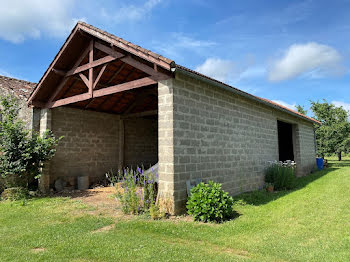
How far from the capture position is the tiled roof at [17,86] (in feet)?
30.7

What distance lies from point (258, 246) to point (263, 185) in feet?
17.6

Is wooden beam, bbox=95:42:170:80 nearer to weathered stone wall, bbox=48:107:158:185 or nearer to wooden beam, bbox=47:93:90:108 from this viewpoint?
wooden beam, bbox=47:93:90:108

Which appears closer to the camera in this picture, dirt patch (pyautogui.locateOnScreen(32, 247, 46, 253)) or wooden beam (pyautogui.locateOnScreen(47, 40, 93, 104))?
dirt patch (pyautogui.locateOnScreen(32, 247, 46, 253))

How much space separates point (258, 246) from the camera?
3.62 meters

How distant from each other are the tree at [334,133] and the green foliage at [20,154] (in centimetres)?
2055

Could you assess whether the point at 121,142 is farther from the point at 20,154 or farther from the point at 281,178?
the point at 281,178

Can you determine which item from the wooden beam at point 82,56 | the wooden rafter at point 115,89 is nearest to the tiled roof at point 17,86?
the wooden rafter at point 115,89

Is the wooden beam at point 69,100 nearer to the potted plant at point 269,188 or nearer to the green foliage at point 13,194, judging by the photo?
the green foliage at point 13,194

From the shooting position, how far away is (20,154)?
24.2ft

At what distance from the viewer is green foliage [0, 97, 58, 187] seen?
23.9 feet

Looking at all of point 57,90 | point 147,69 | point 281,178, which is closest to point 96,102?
point 57,90

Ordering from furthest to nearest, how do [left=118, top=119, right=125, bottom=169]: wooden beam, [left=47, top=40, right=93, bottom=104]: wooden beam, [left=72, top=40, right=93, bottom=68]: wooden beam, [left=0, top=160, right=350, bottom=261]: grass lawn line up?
[left=118, top=119, right=125, bottom=169]: wooden beam < [left=47, top=40, right=93, bottom=104]: wooden beam < [left=72, top=40, right=93, bottom=68]: wooden beam < [left=0, top=160, right=350, bottom=261]: grass lawn

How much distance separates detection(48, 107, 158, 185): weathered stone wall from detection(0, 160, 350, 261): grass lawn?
9.40 feet

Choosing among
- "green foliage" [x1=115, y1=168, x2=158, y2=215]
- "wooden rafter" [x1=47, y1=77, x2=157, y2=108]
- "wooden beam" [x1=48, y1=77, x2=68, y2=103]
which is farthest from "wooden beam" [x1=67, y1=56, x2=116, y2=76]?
"green foliage" [x1=115, y1=168, x2=158, y2=215]
